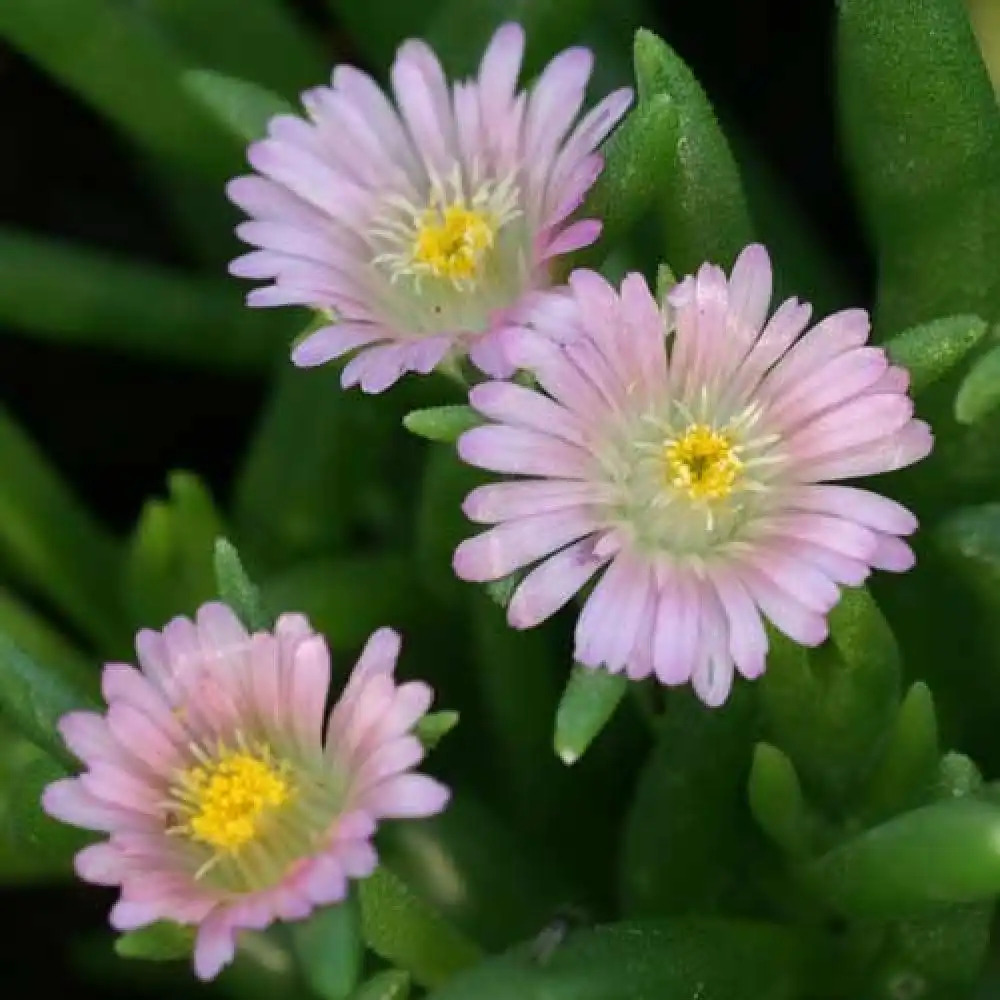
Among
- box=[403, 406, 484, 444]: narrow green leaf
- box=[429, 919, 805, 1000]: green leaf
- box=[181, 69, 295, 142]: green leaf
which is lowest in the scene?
box=[429, 919, 805, 1000]: green leaf

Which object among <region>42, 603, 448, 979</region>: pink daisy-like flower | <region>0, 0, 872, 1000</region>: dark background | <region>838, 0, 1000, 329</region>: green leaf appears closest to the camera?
<region>42, 603, 448, 979</region>: pink daisy-like flower

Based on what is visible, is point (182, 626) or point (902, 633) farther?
point (902, 633)

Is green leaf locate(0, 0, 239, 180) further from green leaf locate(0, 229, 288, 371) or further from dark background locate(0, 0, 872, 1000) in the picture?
dark background locate(0, 0, 872, 1000)

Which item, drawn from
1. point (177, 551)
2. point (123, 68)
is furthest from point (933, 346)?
point (123, 68)

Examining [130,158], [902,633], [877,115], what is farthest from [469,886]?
[130,158]

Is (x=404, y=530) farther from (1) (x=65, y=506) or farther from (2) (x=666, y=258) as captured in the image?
(2) (x=666, y=258)

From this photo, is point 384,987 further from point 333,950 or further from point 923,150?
point 923,150

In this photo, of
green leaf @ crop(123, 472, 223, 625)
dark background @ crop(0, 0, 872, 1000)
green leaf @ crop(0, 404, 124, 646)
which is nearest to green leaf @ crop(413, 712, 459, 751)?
green leaf @ crop(123, 472, 223, 625)
